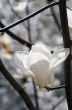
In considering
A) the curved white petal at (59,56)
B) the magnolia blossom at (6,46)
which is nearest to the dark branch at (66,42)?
the curved white petal at (59,56)

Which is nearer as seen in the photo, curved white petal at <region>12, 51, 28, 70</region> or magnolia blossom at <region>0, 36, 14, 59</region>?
curved white petal at <region>12, 51, 28, 70</region>

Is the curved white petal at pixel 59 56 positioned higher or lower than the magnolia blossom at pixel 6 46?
higher

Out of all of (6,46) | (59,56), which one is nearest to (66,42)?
(59,56)

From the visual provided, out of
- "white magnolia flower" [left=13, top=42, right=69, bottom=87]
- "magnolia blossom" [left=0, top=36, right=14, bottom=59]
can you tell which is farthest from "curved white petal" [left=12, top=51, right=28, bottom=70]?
"magnolia blossom" [left=0, top=36, right=14, bottom=59]

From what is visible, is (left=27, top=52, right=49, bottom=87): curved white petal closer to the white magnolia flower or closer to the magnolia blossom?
the white magnolia flower

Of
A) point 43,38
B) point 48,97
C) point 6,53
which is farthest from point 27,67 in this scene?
point 43,38

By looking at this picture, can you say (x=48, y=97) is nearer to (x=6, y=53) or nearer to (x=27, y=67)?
(x=6, y=53)

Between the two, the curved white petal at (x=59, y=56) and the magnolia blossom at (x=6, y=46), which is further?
the magnolia blossom at (x=6, y=46)

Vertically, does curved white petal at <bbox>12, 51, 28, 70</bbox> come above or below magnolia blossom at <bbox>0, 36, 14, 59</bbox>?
above

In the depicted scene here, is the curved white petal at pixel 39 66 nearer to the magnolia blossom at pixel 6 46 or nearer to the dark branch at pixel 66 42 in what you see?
the dark branch at pixel 66 42
